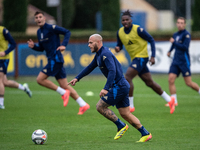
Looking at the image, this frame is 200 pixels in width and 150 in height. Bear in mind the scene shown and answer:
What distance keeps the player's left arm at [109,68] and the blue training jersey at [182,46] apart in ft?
15.1

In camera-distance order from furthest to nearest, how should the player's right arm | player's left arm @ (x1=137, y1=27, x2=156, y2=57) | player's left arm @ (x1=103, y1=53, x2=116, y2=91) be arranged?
1. the player's right arm
2. player's left arm @ (x1=137, y1=27, x2=156, y2=57)
3. player's left arm @ (x1=103, y1=53, x2=116, y2=91)

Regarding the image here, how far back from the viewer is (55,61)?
31.7 ft

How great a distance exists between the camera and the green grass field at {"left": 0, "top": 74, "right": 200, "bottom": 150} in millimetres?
6180

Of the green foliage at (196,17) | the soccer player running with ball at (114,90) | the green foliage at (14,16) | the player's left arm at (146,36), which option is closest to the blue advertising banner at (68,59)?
the green foliage at (14,16)

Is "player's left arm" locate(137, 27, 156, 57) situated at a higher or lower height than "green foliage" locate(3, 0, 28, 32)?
higher

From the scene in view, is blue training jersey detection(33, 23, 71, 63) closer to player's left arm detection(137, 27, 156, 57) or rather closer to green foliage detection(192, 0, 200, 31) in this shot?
player's left arm detection(137, 27, 156, 57)

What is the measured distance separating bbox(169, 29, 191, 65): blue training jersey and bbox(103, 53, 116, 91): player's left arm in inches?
181

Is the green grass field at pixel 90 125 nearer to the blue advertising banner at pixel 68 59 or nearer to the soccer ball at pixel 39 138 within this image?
the soccer ball at pixel 39 138

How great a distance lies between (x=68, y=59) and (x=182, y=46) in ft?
33.8

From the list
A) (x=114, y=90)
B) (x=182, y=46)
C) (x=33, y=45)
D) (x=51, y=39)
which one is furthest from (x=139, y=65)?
(x=114, y=90)

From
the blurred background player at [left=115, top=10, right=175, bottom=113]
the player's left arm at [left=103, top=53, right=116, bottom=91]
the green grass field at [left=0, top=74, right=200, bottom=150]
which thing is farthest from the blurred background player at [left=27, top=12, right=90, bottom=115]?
the player's left arm at [left=103, top=53, right=116, bottom=91]

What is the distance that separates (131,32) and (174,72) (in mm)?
1844

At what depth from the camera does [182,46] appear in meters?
10.4

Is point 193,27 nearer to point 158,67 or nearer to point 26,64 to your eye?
point 158,67
